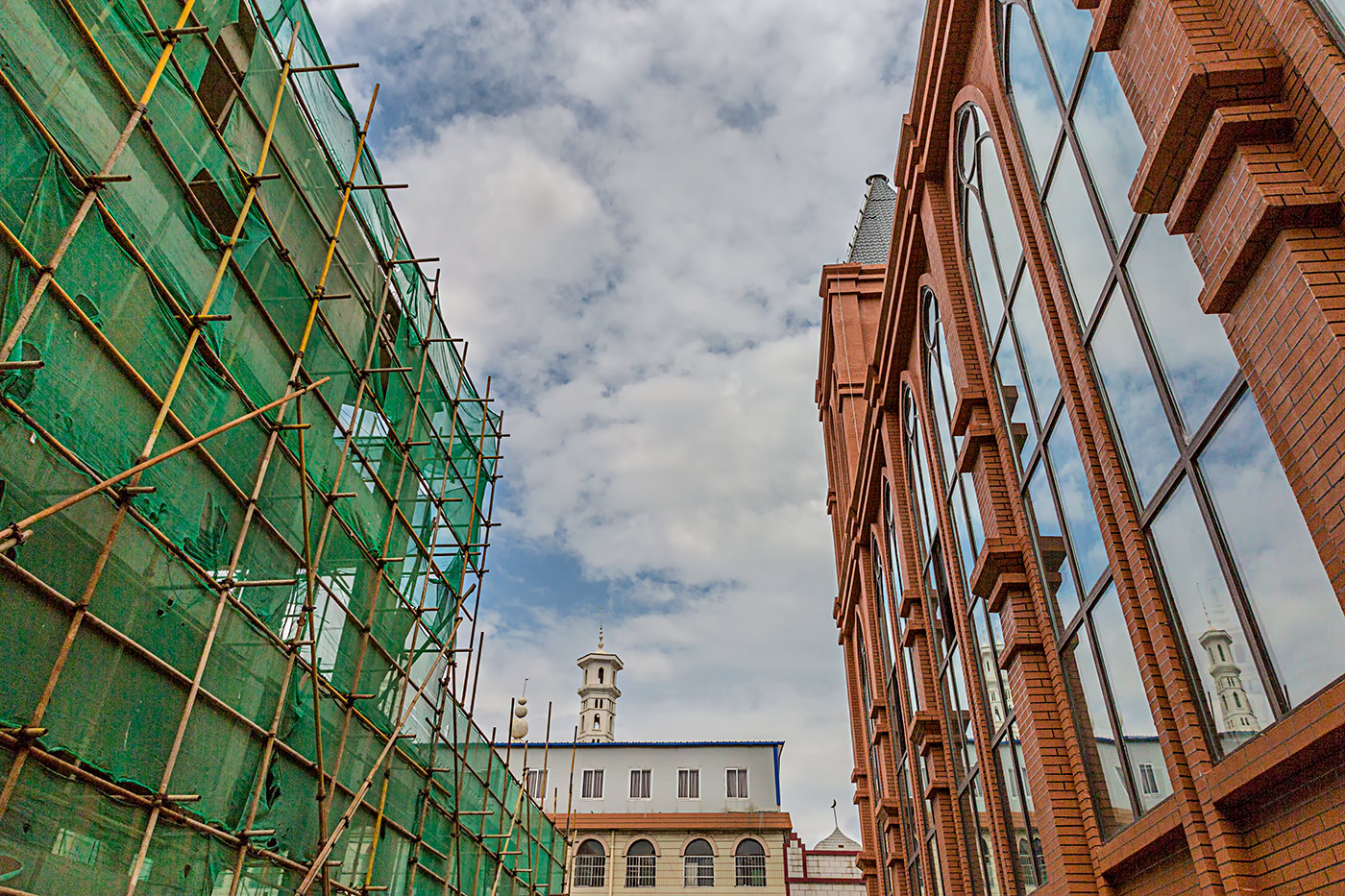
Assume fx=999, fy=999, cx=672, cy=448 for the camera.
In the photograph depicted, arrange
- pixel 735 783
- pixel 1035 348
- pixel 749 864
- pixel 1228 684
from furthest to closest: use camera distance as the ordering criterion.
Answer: pixel 735 783, pixel 749 864, pixel 1035 348, pixel 1228 684

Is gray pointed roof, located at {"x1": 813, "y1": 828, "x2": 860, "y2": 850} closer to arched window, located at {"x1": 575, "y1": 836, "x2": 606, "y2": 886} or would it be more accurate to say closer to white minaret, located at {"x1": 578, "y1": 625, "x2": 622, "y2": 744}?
white minaret, located at {"x1": 578, "y1": 625, "x2": 622, "y2": 744}

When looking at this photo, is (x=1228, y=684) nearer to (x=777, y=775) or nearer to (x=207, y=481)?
(x=207, y=481)

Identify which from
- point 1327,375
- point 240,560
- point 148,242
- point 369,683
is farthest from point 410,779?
point 1327,375

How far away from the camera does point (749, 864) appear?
38469 millimetres

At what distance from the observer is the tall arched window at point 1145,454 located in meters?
5.94

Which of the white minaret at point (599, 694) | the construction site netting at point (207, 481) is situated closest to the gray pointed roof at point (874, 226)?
the construction site netting at point (207, 481)

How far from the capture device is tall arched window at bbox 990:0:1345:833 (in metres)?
5.94

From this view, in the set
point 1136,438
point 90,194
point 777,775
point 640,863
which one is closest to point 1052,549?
point 1136,438

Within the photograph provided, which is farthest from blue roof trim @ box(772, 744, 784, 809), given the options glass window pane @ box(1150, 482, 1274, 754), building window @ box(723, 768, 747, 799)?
glass window pane @ box(1150, 482, 1274, 754)

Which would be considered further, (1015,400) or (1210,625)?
(1015,400)

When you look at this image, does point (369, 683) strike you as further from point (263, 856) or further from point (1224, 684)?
point (1224, 684)

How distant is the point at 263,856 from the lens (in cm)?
893

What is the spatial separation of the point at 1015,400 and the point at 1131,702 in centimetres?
390

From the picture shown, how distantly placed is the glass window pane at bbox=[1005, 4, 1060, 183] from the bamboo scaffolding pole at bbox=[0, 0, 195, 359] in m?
7.68
